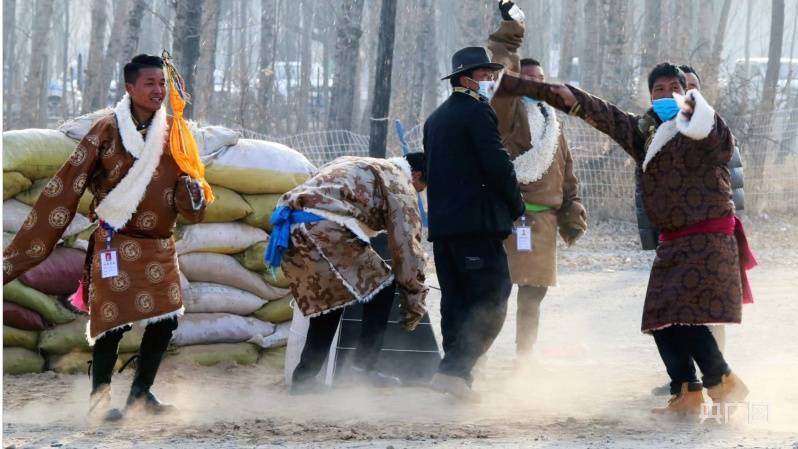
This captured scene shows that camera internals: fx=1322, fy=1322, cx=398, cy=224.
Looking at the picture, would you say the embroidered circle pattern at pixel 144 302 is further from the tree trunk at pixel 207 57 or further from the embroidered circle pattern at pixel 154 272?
the tree trunk at pixel 207 57

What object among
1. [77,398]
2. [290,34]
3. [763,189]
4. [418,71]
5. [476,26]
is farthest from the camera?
[290,34]

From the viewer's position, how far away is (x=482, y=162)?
6.36 m

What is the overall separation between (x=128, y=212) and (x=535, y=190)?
8.36 ft

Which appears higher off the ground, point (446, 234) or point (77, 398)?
point (446, 234)

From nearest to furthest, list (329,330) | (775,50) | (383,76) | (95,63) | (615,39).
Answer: (329,330), (383,76), (615,39), (95,63), (775,50)

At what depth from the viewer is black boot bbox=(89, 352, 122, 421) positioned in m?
6.02

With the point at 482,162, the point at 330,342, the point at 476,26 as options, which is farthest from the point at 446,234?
the point at 476,26

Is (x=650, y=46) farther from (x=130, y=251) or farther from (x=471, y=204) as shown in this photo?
(x=130, y=251)

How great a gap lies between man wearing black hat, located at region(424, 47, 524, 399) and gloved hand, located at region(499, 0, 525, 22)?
396 mm

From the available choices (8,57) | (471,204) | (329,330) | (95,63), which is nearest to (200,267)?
(329,330)

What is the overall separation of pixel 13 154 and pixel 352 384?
7.19ft

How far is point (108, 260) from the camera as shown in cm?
603

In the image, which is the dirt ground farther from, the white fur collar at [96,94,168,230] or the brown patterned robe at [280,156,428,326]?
the white fur collar at [96,94,168,230]

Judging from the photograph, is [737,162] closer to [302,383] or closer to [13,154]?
[302,383]
